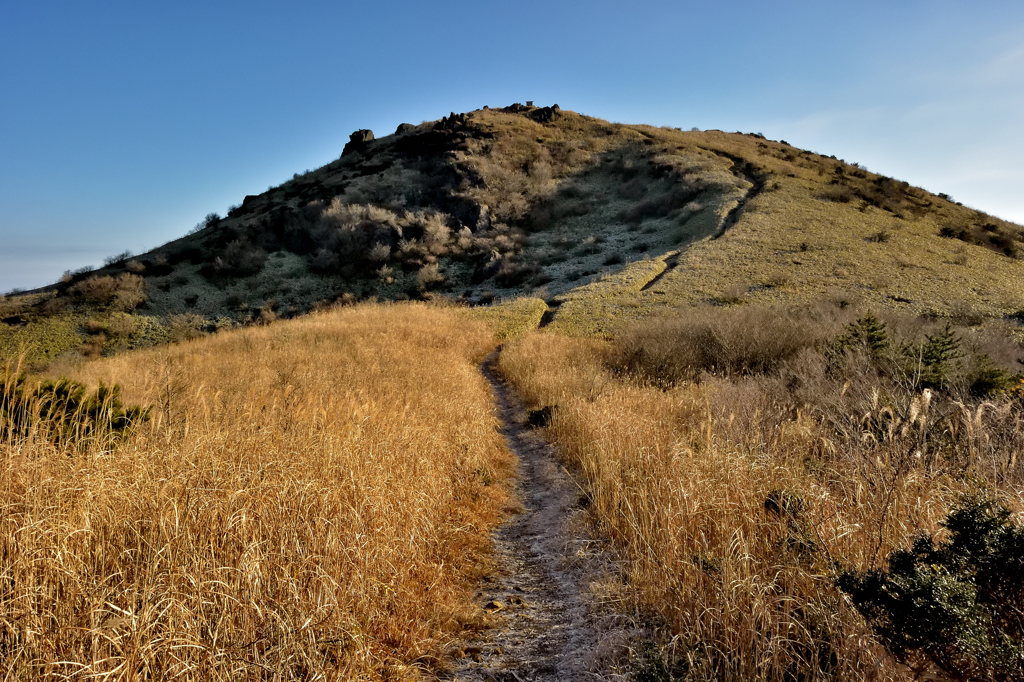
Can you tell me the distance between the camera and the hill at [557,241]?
2692 centimetres

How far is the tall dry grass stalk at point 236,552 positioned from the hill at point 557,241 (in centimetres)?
1763

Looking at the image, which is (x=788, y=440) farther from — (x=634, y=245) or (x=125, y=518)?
(x=634, y=245)

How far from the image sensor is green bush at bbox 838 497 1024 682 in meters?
2.19

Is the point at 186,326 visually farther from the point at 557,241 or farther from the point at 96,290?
the point at 557,241

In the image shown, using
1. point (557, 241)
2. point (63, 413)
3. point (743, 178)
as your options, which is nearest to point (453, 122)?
point (557, 241)

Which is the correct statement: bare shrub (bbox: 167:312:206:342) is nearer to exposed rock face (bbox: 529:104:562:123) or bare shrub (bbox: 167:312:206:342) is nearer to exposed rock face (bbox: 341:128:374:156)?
exposed rock face (bbox: 341:128:374:156)

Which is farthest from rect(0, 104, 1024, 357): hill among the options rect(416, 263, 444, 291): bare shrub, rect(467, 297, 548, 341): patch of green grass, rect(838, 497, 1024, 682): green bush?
rect(838, 497, 1024, 682): green bush

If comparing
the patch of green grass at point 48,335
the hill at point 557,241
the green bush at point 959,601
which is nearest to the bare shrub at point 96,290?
the hill at point 557,241

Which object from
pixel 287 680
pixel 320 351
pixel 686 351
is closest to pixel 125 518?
pixel 287 680

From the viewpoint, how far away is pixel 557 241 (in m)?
43.8

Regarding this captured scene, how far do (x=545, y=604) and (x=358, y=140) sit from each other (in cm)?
7243

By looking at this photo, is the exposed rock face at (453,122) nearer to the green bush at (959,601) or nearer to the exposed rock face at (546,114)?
the exposed rock face at (546,114)

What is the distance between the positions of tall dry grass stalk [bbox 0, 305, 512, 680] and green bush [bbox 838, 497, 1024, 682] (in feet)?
9.19

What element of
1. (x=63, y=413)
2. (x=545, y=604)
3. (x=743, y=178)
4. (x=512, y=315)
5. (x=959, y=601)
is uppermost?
(x=743, y=178)
